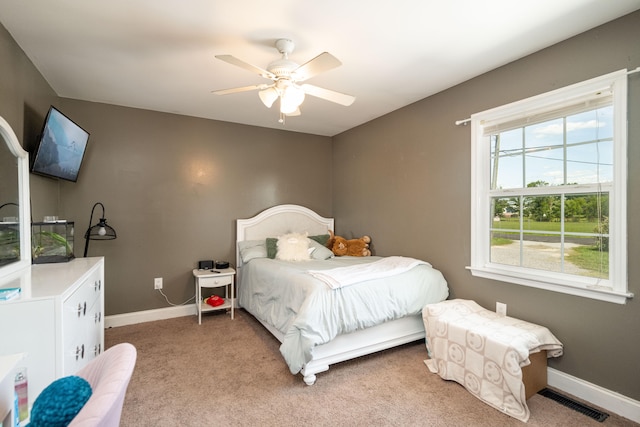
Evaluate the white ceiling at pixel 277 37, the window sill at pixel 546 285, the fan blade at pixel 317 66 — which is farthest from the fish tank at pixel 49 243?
the window sill at pixel 546 285

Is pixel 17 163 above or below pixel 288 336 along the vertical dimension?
above

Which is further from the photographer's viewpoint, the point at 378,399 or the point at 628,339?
the point at 378,399

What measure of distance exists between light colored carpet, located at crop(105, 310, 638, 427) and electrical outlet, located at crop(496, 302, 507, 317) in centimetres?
61

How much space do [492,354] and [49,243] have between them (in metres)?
3.32

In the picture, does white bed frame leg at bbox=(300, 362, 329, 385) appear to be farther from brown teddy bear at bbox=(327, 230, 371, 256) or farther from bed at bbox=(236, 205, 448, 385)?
brown teddy bear at bbox=(327, 230, 371, 256)

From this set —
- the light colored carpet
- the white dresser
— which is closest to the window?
the light colored carpet

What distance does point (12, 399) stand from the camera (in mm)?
952

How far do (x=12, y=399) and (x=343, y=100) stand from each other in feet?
7.44

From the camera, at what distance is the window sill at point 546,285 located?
77.6 inches

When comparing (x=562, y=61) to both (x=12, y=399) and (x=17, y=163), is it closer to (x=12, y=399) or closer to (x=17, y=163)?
(x=12, y=399)

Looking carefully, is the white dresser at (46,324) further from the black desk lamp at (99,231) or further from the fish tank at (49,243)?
the black desk lamp at (99,231)

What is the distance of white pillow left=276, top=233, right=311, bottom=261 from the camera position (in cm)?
360

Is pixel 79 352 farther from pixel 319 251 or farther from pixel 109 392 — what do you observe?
pixel 319 251

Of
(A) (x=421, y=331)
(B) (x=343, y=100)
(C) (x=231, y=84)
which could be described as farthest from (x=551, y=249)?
(C) (x=231, y=84)
